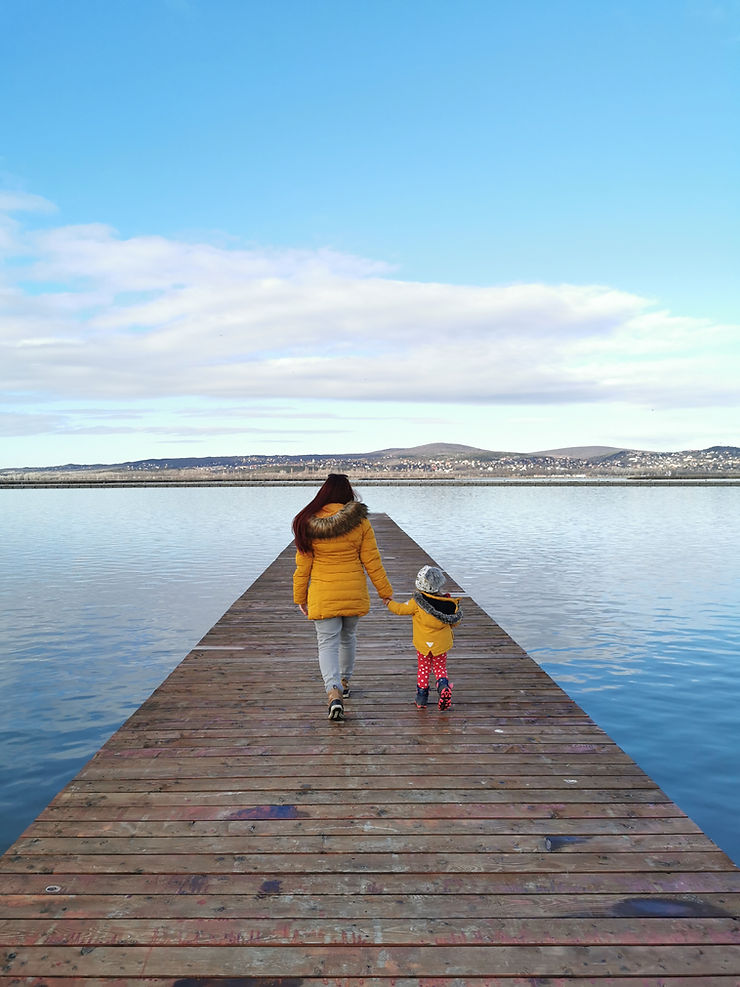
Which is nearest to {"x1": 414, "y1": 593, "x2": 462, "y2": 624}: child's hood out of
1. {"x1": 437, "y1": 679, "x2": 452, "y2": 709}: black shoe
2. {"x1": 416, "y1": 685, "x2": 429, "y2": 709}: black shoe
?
{"x1": 437, "y1": 679, "x2": 452, "y2": 709}: black shoe

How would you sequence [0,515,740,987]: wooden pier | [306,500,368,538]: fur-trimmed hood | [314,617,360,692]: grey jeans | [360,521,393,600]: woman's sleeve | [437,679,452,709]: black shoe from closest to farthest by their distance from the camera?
[0,515,740,987]: wooden pier → [306,500,368,538]: fur-trimmed hood → [360,521,393,600]: woman's sleeve → [314,617,360,692]: grey jeans → [437,679,452,709]: black shoe

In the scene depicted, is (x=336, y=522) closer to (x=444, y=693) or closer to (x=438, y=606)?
(x=438, y=606)

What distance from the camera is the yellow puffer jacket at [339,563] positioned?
524 centimetres

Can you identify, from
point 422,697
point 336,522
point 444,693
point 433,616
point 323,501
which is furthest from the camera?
point 422,697

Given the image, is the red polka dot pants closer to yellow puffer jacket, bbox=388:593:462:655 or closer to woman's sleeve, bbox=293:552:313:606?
yellow puffer jacket, bbox=388:593:462:655

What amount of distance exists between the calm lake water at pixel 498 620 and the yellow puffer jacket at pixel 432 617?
3196 mm

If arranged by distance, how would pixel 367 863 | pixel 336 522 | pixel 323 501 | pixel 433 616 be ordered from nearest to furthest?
pixel 367 863 → pixel 336 522 → pixel 323 501 → pixel 433 616

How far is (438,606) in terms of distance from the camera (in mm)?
5438

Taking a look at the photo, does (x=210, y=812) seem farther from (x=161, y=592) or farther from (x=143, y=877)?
(x=161, y=592)

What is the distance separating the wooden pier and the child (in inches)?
19.8

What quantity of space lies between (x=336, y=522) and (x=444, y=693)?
1819 mm

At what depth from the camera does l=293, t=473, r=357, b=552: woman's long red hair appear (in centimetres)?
527

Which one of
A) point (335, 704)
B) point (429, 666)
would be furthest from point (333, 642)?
point (429, 666)

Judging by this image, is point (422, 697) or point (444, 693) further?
point (422, 697)
